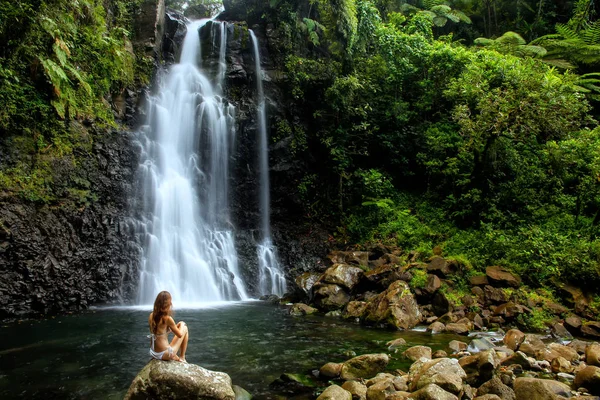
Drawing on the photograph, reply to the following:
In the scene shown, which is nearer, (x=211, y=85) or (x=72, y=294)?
(x=72, y=294)

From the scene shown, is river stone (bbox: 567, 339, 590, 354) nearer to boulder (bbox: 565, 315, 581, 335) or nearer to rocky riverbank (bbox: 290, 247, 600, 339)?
rocky riverbank (bbox: 290, 247, 600, 339)

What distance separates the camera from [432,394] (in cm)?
474

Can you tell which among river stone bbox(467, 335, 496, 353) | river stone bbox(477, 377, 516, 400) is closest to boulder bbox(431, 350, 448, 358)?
river stone bbox(467, 335, 496, 353)

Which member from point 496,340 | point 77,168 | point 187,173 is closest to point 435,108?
point 187,173

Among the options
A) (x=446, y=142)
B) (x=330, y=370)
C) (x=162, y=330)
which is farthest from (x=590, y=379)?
(x=446, y=142)

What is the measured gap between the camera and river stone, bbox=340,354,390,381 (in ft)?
20.2

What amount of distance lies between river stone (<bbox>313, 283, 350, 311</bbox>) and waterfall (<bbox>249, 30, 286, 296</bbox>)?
138 inches

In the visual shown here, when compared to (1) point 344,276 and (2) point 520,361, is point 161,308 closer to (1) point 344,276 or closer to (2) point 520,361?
(2) point 520,361

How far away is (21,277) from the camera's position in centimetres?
1033

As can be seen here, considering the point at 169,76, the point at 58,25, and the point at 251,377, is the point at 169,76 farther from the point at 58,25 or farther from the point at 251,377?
the point at 251,377

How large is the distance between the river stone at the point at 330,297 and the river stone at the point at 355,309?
0.36 m

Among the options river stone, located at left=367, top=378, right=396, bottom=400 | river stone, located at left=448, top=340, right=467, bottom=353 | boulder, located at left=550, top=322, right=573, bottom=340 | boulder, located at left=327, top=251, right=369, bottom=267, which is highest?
boulder, located at left=327, top=251, right=369, bottom=267

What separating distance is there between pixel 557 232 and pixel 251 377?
1252 centimetres

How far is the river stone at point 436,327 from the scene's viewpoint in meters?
9.48
